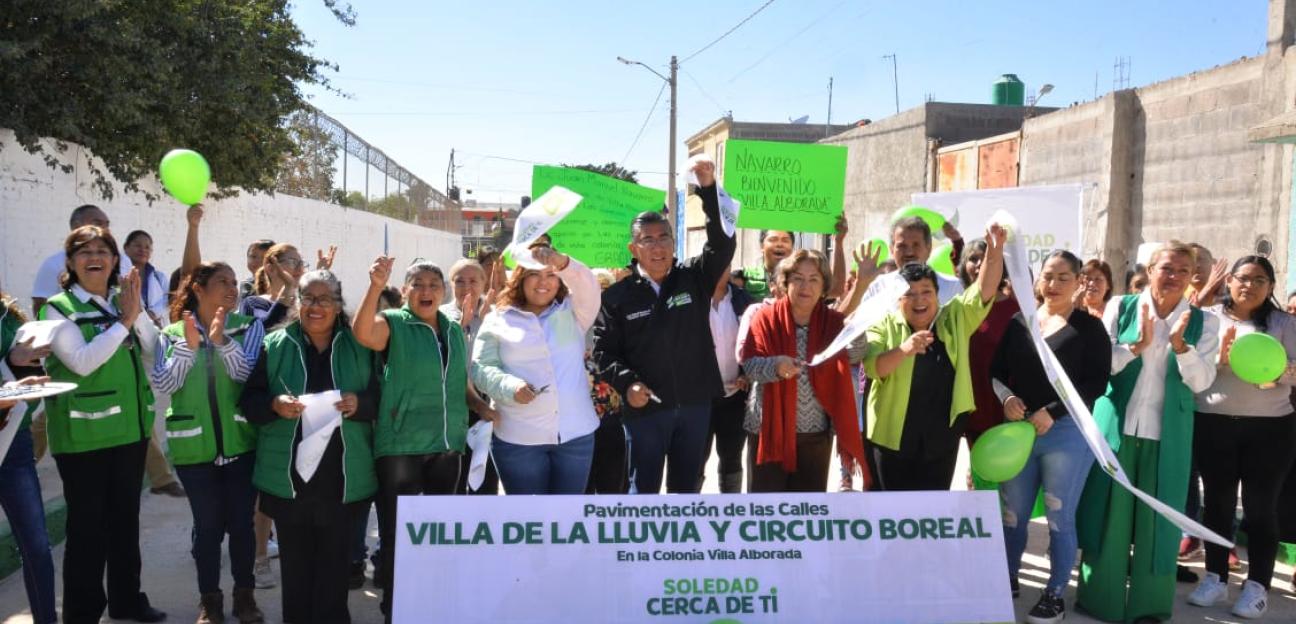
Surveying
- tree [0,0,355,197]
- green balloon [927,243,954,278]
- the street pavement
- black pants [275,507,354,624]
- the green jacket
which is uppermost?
tree [0,0,355,197]

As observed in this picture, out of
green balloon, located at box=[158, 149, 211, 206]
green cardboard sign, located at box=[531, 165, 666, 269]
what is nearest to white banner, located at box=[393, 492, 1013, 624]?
green balloon, located at box=[158, 149, 211, 206]

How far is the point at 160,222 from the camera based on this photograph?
11.3 meters

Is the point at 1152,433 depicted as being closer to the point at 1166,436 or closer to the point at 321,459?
the point at 1166,436

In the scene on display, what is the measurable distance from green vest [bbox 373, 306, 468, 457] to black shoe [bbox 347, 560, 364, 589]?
119 centimetres

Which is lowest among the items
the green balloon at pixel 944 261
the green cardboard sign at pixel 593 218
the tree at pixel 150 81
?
the green balloon at pixel 944 261

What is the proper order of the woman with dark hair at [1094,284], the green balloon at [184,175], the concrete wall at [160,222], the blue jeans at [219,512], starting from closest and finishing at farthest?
the blue jeans at [219,512]
the woman with dark hair at [1094,284]
the green balloon at [184,175]
the concrete wall at [160,222]

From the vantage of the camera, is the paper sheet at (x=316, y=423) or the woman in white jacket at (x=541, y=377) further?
the woman in white jacket at (x=541, y=377)

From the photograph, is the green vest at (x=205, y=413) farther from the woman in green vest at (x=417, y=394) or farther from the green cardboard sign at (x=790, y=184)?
the green cardboard sign at (x=790, y=184)

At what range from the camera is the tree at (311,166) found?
57.6 feet

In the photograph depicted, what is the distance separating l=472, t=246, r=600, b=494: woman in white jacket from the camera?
410 centimetres

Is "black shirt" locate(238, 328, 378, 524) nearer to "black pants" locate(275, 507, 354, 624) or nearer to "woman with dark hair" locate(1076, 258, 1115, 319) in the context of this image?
"black pants" locate(275, 507, 354, 624)

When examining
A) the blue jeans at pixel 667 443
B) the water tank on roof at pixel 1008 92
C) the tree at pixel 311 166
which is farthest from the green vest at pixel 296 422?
the water tank on roof at pixel 1008 92

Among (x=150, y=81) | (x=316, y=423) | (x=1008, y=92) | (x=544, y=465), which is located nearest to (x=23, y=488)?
(x=316, y=423)

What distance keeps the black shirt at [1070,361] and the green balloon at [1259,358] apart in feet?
1.93
